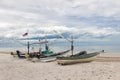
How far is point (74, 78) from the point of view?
20188mm

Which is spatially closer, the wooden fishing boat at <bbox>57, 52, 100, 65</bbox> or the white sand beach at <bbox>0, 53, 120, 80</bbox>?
the white sand beach at <bbox>0, 53, 120, 80</bbox>

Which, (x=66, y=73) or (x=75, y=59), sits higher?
(x=75, y=59)

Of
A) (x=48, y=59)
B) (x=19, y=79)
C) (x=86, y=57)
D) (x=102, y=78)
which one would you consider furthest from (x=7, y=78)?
(x=48, y=59)

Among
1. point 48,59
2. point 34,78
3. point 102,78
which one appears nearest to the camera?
point 102,78

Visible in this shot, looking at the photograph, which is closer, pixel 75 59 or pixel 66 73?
pixel 66 73

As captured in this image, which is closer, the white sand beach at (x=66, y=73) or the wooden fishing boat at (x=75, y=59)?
the white sand beach at (x=66, y=73)

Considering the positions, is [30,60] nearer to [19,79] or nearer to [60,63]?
[60,63]

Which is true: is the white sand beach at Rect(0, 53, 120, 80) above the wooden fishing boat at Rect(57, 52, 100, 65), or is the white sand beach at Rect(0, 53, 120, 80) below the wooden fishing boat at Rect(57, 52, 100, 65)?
below

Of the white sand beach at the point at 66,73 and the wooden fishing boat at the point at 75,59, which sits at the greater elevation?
the wooden fishing boat at the point at 75,59

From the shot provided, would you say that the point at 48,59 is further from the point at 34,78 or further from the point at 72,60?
the point at 34,78

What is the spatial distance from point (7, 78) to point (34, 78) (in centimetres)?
245

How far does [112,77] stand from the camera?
19.4 metres

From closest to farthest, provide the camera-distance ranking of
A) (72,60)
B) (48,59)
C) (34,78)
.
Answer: (34,78) < (72,60) < (48,59)

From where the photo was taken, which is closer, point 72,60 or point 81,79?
point 81,79
